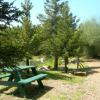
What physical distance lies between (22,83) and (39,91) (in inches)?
87.3

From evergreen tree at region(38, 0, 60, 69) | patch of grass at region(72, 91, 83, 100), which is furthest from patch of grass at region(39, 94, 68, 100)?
evergreen tree at region(38, 0, 60, 69)

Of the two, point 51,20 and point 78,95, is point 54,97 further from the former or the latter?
point 51,20

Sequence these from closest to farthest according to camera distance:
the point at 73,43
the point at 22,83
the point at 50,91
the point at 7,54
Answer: the point at 7,54 < the point at 22,83 < the point at 50,91 < the point at 73,43

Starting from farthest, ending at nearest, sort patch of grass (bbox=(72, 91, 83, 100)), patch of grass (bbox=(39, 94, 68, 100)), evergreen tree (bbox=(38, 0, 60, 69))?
evergreen tree (bbox=(38, 0, 60, 69)), patch of grass (bbox=(72, 91, 83, 100)), patch of grass (bbox=(39, 94, 68, 100))

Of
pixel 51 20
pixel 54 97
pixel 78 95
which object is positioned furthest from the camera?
pixel 51 20

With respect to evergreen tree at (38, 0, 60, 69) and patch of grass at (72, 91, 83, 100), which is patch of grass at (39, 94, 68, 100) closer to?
patch of grass at (72, 91, 83, 100)

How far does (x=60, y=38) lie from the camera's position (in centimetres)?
2423

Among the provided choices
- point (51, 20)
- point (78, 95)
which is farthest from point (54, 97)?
point (51, 20)

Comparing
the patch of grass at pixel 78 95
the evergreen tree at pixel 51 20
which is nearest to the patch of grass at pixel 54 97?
the patch of grass at pixel 78 95

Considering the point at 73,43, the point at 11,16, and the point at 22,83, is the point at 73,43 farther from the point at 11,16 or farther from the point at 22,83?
A: the point at 11,16

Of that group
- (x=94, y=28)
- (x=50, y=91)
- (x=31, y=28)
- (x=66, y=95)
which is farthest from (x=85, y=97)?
(x=94, y=28)

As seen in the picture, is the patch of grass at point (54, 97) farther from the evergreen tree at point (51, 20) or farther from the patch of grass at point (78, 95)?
the evergreen tree at point (51, 20)

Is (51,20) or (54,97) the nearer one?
(54,97)

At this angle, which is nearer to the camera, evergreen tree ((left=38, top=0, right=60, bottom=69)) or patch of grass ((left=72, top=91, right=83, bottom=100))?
patch of grass ((left=72, top=91, right=83, bottom=100))
